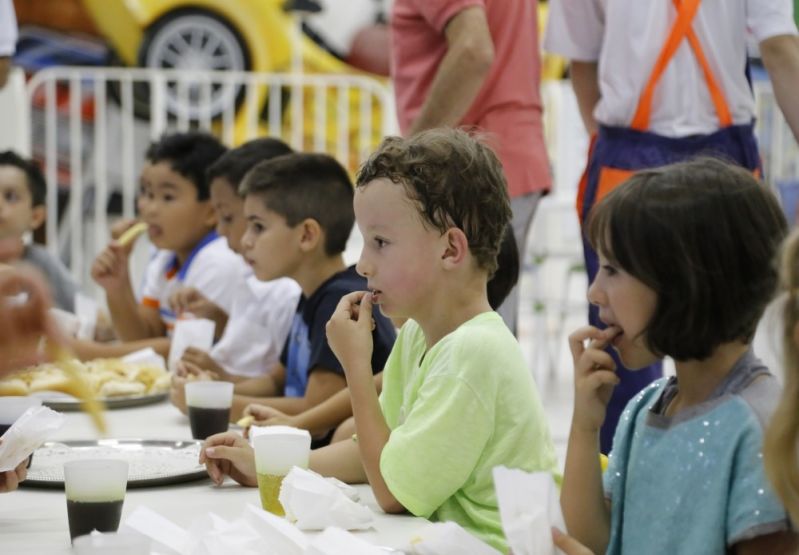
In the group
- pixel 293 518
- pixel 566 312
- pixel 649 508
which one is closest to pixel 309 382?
pixel 293 518

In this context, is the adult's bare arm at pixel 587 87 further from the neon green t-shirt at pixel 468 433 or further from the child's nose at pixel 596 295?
the child's nose at pixel 596 295

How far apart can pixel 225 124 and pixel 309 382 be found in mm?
5201

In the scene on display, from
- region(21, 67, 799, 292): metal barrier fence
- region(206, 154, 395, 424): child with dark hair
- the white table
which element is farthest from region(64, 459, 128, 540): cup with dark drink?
region(21, 67, 799, 292): metal barrier fence

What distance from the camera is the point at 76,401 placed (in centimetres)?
250

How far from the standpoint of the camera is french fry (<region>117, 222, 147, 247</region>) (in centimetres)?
351

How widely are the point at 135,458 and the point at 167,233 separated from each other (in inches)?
61.7

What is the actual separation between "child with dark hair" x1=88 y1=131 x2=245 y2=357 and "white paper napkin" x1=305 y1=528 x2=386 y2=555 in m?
2.06

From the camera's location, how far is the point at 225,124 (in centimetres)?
733

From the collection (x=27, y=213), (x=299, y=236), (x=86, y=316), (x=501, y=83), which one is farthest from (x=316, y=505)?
(x=27, y=213)

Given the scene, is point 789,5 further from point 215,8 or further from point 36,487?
point 215,8

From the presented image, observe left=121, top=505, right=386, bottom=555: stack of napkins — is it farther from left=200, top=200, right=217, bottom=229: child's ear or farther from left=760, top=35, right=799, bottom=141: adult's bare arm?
left=200, top=200, right=217, bottom=229: child's ear

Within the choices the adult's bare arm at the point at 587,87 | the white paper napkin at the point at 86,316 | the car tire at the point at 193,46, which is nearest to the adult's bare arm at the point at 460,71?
the adult's bare arm at the point at 587,87

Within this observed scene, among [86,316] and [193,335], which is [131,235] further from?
[193,335]

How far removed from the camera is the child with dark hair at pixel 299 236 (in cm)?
248
